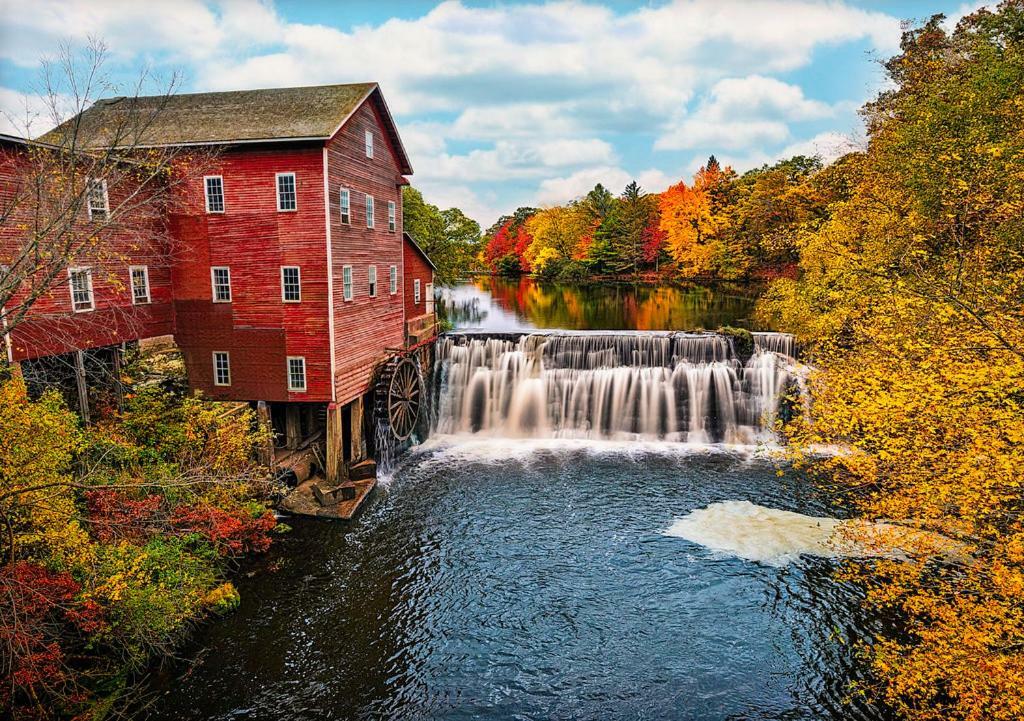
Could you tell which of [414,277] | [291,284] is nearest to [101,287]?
[291,284]

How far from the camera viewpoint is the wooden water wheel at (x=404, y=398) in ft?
79.7

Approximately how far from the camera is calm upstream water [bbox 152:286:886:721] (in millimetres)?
11844

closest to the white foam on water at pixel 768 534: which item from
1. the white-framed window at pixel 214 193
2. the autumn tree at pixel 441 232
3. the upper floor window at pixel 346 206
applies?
the upper floor window at pixel 346 206

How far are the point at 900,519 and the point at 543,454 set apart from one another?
50.4 ft

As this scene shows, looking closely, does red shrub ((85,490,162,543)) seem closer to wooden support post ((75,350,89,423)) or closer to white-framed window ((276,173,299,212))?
wooden support post ((75,350,89,423))

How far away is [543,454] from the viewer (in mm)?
24906

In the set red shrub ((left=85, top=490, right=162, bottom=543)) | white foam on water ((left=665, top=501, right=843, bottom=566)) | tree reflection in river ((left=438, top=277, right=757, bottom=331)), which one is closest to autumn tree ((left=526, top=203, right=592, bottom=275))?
tree reflection in river ((left=438, top=277, right=757, bottom=331))

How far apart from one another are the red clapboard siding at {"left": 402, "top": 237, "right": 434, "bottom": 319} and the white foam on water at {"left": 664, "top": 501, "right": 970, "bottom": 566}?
1623 cm

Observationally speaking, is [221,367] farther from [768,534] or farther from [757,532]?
[768,534]

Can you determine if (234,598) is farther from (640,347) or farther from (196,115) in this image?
(640,347)

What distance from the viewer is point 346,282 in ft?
70.0

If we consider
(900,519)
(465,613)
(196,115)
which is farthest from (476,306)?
(900,519)

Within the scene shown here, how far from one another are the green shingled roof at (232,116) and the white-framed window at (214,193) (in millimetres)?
1184

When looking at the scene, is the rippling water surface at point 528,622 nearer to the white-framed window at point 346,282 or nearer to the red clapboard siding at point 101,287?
the white-framed window at point 346,282
